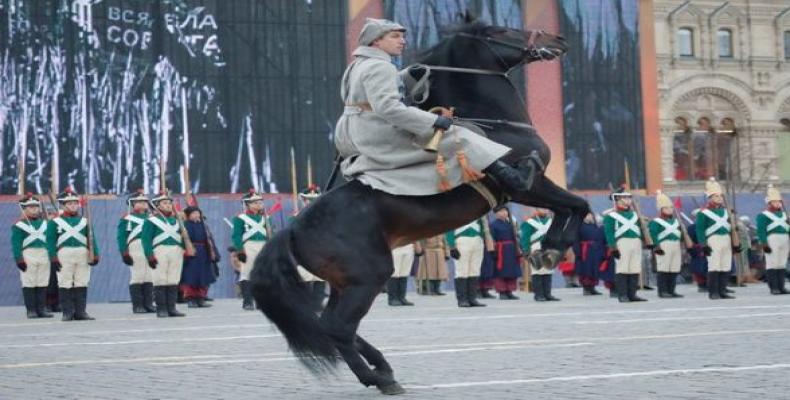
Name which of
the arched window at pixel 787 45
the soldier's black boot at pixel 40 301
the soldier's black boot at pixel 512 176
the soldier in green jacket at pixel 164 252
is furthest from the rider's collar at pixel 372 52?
the arched window at pixel 787 45

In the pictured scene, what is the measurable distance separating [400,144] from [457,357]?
2.24 meters

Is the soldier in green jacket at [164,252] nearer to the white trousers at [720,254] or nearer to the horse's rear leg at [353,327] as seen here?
the white trousers at [720,254]

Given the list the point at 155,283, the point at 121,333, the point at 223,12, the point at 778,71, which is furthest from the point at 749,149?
the point at 121,333

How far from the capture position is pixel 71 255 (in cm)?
1991

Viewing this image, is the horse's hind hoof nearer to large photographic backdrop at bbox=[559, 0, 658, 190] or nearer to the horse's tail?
the horse's tail

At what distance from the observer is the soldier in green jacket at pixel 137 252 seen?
21.4m

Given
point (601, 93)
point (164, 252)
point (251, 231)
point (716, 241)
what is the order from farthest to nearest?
point (601, 93) < point (251, 231) < point (716, 241) < point (164, 252)

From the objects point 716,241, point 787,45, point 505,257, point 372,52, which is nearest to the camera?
point 372,52

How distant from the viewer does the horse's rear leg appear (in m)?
8.23

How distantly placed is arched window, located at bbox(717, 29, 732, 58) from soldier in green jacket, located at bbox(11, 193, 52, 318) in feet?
140

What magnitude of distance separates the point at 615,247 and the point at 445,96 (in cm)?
1308

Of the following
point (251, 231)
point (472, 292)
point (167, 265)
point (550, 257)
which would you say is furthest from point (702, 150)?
point (550, 257)

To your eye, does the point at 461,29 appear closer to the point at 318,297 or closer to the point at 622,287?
the point at 318,297

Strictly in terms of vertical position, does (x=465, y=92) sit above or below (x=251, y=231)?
above
